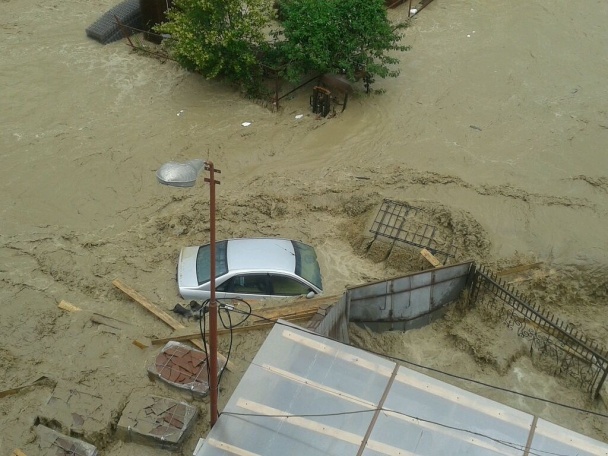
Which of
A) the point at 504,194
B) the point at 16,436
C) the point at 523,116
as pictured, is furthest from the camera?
the point at 523,116

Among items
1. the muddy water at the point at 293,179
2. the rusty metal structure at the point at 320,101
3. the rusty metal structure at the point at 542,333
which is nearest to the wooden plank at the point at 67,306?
the muddy water at the point at 293,179

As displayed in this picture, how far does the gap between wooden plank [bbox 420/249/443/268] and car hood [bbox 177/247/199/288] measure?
13.5 ft

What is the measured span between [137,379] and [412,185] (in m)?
7.24

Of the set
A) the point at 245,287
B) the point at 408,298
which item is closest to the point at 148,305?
the point at 245,287

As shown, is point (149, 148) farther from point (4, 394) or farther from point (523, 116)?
point (523, 116)

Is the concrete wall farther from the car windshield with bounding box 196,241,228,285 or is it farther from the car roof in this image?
the car windshield with bounding box 196,241,228,285

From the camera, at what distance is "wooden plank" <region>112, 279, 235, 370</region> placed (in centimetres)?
961

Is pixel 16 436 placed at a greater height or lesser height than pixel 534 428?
lesser

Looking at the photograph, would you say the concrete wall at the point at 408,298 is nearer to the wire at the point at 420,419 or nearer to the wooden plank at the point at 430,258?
the wooden plank at the point at 430,258

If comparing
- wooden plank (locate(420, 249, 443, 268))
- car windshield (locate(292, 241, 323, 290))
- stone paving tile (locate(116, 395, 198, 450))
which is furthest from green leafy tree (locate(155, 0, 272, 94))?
stone paving tile (locate(116, 395, 198, 450))

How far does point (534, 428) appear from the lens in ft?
23.1

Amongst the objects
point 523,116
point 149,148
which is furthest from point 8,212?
point 523,116

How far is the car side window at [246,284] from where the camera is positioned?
10.4 meters

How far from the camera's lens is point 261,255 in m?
10.7
